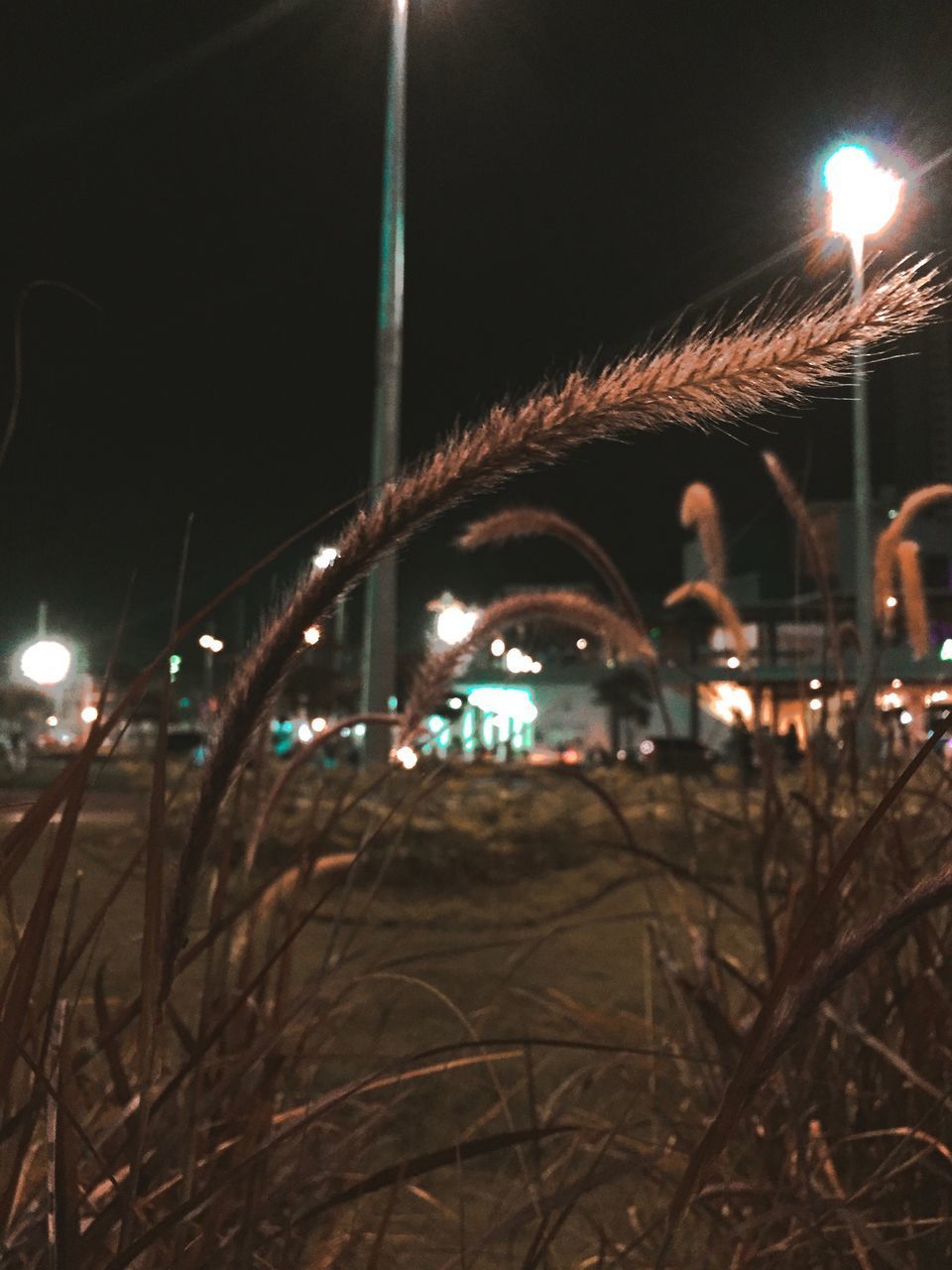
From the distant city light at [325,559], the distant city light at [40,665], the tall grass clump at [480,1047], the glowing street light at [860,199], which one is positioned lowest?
the tall grass clump at [480,1047]

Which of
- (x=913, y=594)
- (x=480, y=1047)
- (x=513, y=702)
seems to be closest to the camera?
(x=480, y=1047)

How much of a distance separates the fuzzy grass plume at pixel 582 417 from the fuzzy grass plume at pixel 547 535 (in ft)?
3.83

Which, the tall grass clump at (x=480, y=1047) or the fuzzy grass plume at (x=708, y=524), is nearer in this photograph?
the tall grass clump at (x=480, y=1047)

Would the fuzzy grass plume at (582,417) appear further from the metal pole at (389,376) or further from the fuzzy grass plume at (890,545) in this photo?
the metal pole at (389,376)

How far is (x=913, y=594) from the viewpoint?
305 cm

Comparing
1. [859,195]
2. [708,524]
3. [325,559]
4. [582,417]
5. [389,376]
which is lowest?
[325,559]

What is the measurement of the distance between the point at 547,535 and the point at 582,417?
1.33 m

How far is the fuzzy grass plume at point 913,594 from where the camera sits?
289 centimetres

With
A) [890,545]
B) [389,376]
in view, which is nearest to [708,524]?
[890,545]

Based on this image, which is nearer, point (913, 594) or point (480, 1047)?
point (480, 1047)

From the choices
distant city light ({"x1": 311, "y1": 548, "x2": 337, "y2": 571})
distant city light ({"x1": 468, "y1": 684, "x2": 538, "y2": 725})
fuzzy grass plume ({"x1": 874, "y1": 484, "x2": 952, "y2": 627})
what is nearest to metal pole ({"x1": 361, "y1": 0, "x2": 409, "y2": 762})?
distant city light ({"x1": 468, "y1": 684, "x2": 538, "y2": 725})

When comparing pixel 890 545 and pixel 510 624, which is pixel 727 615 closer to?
pixel 890 545

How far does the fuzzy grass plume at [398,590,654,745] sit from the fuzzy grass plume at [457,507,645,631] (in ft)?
0.17

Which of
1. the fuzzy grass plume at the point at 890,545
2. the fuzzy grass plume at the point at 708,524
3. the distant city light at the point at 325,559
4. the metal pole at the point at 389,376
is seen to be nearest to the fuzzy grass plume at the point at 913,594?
the fuzzy grass plume at the point at 890,545
